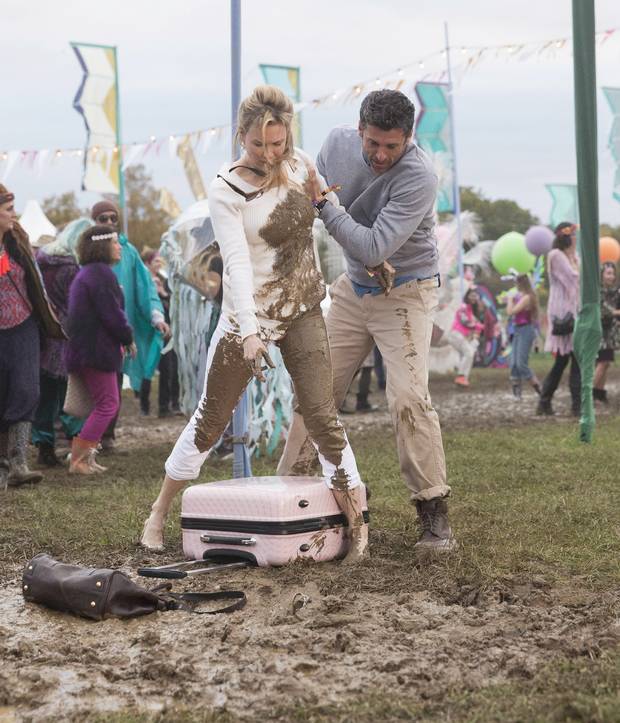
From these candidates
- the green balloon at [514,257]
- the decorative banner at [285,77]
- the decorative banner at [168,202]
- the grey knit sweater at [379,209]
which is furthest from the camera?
the decorative banner at [168,202]

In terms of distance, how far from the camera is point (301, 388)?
16.7 ft

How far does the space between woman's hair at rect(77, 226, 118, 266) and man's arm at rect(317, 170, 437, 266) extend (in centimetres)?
400

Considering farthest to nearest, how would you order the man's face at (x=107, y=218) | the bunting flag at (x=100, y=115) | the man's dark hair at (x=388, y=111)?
1. the bunting flag at (x=100, y=115)
2. the man's face at (x=107, y=218)
3. the man's dark hair at (x=388, y=111)

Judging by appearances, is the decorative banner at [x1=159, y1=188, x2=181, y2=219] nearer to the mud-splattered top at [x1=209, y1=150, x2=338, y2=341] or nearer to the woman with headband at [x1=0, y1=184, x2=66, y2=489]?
the woman with headband at [x1=0, y1=184, x2=66, y2=489]

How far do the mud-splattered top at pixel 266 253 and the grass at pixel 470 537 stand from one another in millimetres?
1070

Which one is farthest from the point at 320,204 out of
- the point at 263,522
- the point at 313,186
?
the point at 263,522

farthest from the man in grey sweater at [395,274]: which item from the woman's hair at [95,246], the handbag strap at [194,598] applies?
the woman's hair at [95,246]

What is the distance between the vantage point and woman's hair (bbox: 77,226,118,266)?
8719 mm

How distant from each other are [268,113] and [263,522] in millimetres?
1680

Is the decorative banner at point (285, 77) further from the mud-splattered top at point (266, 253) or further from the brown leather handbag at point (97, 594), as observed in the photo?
the brown leather handbag at point (97, 594)

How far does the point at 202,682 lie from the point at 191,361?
18.8 feet

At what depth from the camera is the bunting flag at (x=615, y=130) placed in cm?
1706

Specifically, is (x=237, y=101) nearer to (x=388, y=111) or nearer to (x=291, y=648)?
(x=388, y=111)

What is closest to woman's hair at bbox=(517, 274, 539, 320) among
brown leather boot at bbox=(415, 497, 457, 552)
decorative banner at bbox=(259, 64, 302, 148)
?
decorative banner at bbox=(259, 64, 302, 148)
